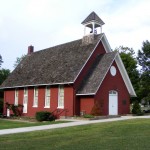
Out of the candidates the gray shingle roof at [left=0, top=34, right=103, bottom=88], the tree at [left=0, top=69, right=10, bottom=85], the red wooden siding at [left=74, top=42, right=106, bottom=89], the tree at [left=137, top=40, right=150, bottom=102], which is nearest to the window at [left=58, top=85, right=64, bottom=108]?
the gray shingle roof at [left=0, top=34, right=103, bottom=88]

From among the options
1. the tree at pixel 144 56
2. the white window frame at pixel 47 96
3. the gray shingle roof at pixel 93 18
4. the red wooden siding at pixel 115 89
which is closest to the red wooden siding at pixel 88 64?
the red wooden siding at pixel 115 89

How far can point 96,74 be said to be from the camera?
29.6 m

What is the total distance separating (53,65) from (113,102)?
7880 millimetres

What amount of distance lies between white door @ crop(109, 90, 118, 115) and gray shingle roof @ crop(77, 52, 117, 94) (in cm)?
229

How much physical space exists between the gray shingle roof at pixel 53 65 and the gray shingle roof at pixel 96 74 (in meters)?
1.18

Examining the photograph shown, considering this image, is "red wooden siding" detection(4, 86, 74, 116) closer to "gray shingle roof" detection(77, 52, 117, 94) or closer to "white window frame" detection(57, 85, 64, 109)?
"white window frame" detection(57, 85, 64, 109)

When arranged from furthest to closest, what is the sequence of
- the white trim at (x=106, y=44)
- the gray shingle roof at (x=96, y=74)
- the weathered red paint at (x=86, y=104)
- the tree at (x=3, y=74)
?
the tree at (x=3, y=74), the white trim at (x=106, y=44), the weathered red paint at (x=86, y=104), the gray shingle roof at (x=96, y=74)

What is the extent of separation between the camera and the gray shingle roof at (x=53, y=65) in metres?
30.7

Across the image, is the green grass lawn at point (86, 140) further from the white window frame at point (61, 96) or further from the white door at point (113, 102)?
the white window frame at point (61, 96)

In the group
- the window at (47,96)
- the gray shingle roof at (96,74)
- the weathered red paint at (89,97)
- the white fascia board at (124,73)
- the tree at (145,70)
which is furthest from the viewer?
the tree at (145,70)

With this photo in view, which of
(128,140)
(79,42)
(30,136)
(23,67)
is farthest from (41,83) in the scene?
(128,140)

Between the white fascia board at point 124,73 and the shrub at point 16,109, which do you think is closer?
the white fascia board at point 124,73

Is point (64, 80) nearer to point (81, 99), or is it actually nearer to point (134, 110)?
point (81, 99)

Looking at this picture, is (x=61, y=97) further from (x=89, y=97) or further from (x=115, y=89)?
(x=115, y=89)
